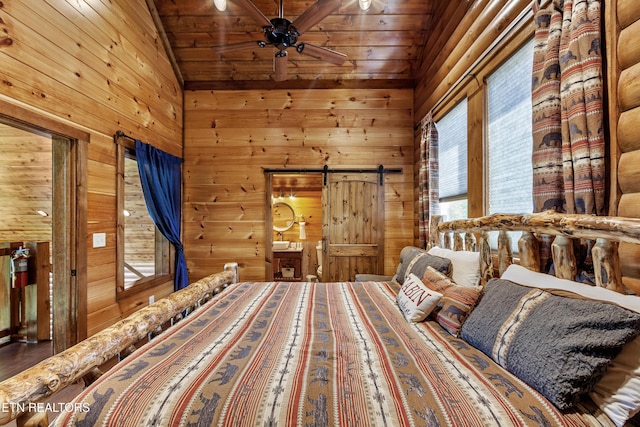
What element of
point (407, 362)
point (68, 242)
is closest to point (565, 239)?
point (407, 362)

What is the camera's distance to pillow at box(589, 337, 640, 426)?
0.75 metres

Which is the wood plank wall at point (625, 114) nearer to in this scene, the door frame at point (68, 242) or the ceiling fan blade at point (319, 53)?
the ceiling fan blade at point (319, 53)

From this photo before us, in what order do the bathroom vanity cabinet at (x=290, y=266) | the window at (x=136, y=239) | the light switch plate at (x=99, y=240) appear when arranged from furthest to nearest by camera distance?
the bathroom vanity cabinet at (x=290, y=266) < the window at (x=136, y=239) < the light switch plate at (x=99, y=240)

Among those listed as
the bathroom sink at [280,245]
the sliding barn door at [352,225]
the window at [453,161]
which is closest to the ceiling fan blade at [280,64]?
the sliding barn door at [352,225]

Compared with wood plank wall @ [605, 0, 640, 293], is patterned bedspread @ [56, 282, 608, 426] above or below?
below

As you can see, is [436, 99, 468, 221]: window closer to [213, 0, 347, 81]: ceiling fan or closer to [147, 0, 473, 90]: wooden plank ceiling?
[147, 0, 473, 90]: wooden plank ceiling

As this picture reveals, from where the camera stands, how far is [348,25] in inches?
134

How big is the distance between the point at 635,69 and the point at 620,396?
1.17 meters

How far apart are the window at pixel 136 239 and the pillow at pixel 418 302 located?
2694 millimetres

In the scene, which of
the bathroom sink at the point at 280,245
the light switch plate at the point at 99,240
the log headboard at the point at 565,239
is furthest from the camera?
the bathroom sink at the point at 280,245

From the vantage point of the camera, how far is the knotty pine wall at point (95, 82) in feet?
6.11

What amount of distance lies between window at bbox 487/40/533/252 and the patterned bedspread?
1139mm

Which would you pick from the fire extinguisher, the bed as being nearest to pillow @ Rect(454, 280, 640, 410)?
the bed

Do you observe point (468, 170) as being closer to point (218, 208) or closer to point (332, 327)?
point (332, 327)
